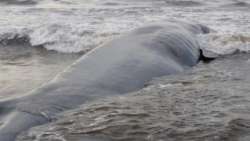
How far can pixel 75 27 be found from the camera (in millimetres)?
10445

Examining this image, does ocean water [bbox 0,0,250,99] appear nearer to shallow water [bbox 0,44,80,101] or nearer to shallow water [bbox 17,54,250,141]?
shallow water [bbox 0,44,80,101]

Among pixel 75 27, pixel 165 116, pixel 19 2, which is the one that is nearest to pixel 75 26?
pixel 75 27

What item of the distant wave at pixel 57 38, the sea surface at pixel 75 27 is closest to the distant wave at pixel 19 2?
the sea surface at pixel 75 27

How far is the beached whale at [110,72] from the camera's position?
14.8 feet

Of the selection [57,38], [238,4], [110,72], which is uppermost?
[110,72]

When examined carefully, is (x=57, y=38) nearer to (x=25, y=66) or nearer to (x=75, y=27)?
(x=75, y=27)

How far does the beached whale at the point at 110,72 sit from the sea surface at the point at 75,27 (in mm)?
525

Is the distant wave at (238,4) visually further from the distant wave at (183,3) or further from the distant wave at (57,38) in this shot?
the distant wave at (57,38)

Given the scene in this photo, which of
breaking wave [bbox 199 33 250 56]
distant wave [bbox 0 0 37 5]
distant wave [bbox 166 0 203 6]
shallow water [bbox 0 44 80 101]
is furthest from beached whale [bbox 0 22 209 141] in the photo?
distant wave [bbox 0 0 37 5]

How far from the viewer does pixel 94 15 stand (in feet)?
40.1

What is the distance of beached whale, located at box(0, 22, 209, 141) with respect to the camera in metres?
4.50

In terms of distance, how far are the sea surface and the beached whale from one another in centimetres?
52

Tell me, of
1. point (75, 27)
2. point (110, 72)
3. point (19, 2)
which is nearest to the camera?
point (110, 72)

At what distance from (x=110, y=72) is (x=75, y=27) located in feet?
16.2
